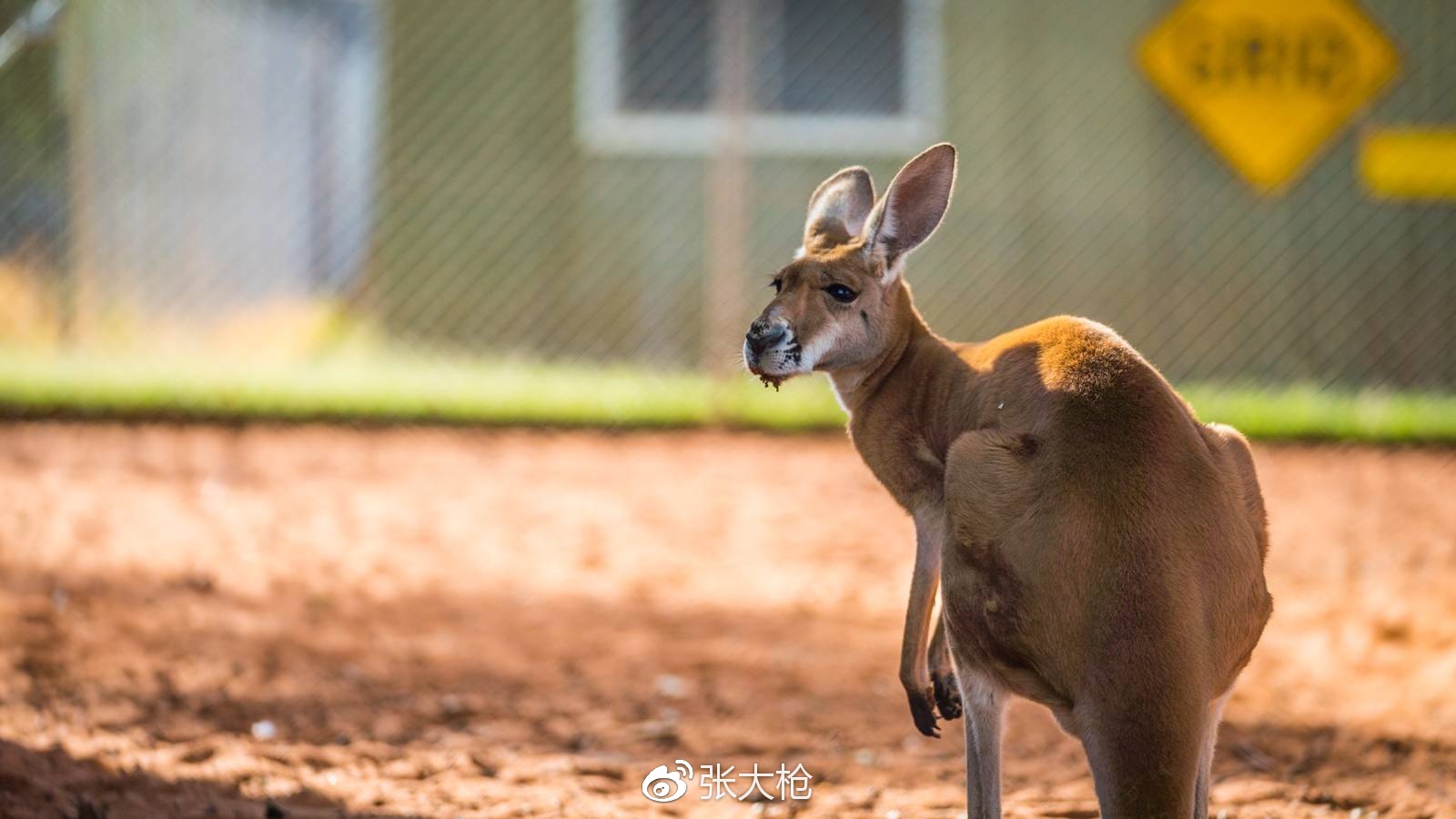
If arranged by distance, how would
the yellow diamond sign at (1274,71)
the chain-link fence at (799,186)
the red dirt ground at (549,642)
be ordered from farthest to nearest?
the chain-link fence at (799,186)
the yellow diamond sign at (1274,71)
the red dirt ground at (549,642)

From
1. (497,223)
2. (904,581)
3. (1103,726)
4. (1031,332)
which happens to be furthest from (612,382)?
(1103,726)

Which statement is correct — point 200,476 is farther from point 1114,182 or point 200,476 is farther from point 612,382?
point 1114,182

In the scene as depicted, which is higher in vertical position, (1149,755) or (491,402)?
(491,402)

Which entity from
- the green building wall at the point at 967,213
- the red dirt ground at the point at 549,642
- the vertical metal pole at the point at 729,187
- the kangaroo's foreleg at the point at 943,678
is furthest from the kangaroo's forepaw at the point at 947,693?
the green building wall at the point at 967,213

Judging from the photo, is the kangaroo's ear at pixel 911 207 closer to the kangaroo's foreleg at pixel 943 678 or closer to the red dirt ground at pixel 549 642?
the kangaroo's foreleg at pixel 943 678

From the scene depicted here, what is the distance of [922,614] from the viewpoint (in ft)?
8.30

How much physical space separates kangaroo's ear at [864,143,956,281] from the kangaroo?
0.95 ft

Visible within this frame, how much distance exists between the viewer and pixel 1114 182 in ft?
30.3

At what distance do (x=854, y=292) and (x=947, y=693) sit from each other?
75cm

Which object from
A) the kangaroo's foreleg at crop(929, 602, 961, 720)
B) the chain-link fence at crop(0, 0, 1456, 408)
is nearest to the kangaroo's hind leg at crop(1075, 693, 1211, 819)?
the kangaroo's foreleg at crop(929, 602, 961, 720)

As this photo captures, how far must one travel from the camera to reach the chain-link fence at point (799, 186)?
353 inches

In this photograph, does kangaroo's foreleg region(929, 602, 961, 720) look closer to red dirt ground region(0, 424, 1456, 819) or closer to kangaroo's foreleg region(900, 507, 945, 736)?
kangaroo's foreleg region(900, 507, 945, 736)

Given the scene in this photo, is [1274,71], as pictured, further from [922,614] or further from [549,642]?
[922,614]

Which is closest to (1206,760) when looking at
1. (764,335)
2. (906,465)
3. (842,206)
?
(906,465)
